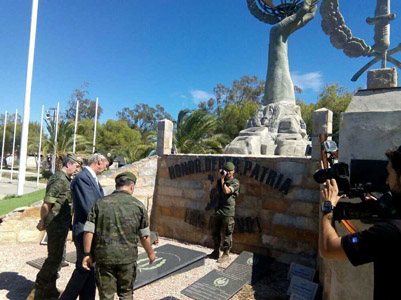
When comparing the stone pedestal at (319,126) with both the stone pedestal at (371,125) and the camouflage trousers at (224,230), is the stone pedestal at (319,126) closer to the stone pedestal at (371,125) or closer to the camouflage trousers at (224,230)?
the camouflage trousers at (224,230)

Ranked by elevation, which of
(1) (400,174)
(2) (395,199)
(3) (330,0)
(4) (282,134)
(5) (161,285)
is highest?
(3) (330,0)

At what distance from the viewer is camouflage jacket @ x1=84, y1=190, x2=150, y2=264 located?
99.9 inches

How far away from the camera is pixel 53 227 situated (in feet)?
11.1

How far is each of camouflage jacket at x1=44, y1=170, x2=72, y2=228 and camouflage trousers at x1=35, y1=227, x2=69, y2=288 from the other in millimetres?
86

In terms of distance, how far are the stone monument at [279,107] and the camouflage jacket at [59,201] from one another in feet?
18.3

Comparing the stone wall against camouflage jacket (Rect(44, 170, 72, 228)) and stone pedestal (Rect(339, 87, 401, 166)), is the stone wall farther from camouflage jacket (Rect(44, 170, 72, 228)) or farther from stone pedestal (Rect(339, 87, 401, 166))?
camouflage jacket (Rect(44, 170, 72, 228))

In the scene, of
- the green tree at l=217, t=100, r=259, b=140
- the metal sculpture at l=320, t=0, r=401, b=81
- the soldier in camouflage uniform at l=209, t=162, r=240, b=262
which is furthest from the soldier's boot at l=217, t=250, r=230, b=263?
the metal sculpture at l=320, t=0, r=401, b=81

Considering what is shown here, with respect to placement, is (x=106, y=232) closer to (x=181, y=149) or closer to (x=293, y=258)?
(x=293, y=258)

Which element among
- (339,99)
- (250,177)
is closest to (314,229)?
(250,177)

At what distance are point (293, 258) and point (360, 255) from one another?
393cm

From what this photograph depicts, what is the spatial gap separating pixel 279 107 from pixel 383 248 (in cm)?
921

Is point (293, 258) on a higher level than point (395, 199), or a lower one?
lower

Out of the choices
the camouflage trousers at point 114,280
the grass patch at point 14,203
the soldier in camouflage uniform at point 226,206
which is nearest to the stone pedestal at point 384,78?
the soldier in camouflage uniform at point 226,206

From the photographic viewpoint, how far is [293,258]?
16.0 feet
